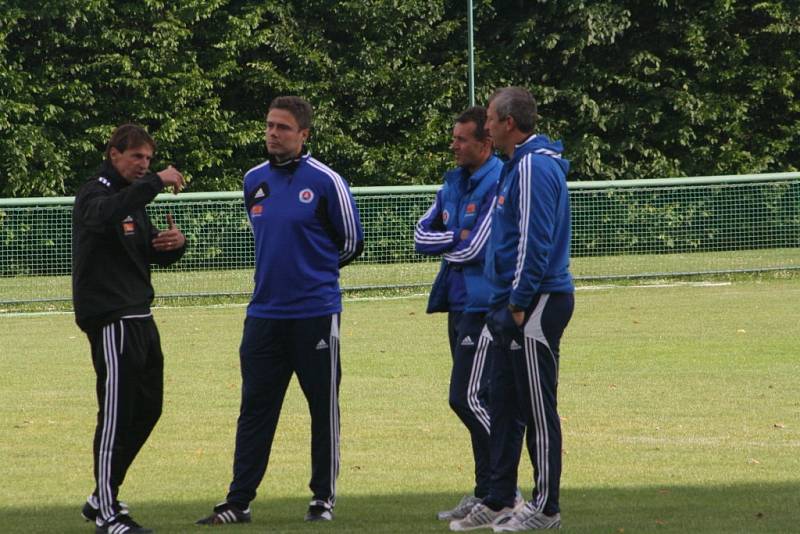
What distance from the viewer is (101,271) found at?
706cm

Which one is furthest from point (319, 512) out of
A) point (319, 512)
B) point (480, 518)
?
point (480, 518)

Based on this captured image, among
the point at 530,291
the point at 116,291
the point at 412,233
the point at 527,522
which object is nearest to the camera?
the point at 530,291

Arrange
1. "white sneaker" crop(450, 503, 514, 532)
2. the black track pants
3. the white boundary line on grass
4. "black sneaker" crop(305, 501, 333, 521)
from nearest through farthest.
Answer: "white sneaker" crop(450, 503, 514, 532), the black track pants, "black sneaker" crop(305, 501, 333, 521), the white boundary line on grass

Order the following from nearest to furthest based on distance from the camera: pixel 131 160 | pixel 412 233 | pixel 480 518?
pixel 480 518 < pixel 131 160 < pixel 412 233

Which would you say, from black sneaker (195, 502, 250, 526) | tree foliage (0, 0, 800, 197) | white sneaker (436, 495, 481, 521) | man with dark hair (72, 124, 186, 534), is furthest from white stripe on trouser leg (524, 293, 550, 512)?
tree foliage (0, 0, 800, 197)

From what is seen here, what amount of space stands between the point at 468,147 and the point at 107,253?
1846 mm

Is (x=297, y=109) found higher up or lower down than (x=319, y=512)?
higher up

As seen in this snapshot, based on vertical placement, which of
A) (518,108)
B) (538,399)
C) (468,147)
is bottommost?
(538,399)

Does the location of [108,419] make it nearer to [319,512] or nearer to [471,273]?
[319,512]

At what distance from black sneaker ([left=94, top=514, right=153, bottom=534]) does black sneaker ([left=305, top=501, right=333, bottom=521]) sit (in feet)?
2.57

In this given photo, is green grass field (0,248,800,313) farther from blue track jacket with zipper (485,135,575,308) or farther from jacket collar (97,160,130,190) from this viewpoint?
blue track jacket with zipper (485,135,575,308)

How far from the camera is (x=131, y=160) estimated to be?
7.16 m

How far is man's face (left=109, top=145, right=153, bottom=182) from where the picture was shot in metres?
7.15

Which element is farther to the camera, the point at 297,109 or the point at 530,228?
the point at 297,109
